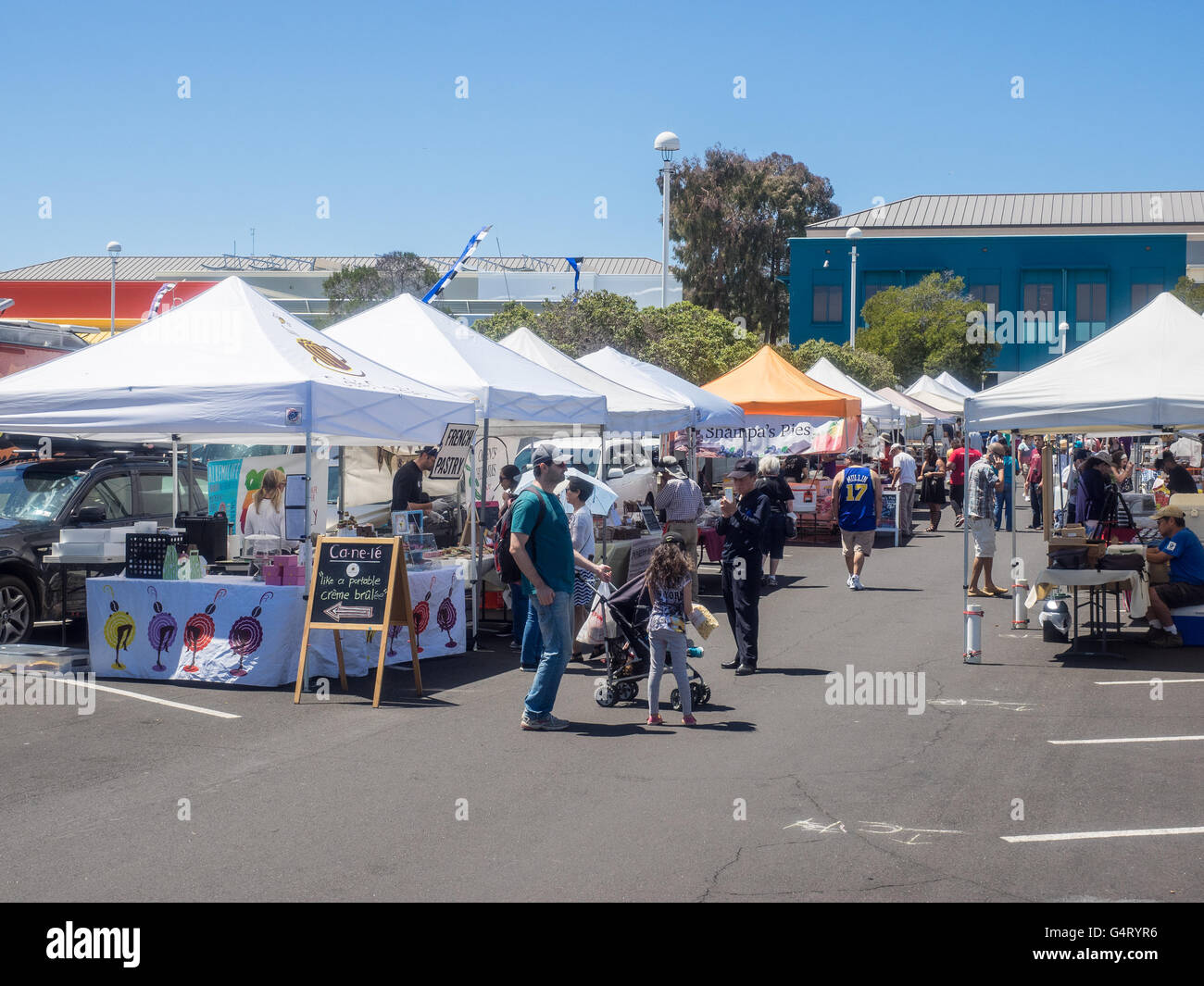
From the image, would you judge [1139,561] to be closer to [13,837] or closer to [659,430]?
[659,430]

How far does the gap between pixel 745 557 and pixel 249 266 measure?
252 ft

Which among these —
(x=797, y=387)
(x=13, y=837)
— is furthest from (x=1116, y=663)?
(x=797, y=387)

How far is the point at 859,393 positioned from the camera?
1169 inches

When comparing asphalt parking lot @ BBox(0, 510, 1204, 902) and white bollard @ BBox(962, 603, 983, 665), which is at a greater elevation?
white bollard @ BBox(962, 603, 983, 665)

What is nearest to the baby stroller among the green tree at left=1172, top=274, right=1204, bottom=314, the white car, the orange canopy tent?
the white car

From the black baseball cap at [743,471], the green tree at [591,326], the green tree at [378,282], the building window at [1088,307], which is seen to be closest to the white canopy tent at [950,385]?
the building window at [1088,307]

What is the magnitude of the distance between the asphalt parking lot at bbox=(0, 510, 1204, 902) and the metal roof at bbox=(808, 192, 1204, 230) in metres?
61.6

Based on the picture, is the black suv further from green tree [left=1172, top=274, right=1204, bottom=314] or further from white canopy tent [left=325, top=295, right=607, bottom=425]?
green tree [left=1172, top=274, right=1204, bottom=314]

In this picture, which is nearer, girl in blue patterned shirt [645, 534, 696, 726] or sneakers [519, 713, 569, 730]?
sneakers [519, 713, 569, 730]

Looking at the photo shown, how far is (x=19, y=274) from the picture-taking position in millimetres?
86625

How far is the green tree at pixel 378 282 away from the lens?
62.8m

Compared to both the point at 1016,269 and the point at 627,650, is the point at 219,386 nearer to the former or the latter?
the point at 627,650

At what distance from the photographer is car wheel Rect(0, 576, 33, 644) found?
1170 cm
